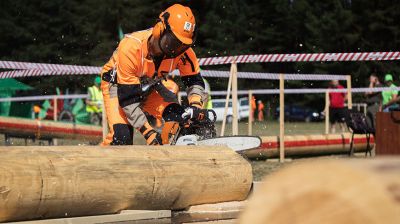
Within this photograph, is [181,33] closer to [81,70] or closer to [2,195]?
[2,195]

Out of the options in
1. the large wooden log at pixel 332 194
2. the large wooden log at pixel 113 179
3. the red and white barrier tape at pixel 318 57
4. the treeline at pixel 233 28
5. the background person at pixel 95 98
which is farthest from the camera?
the treeline at pixel 233 28

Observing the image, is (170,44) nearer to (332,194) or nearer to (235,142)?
(235,142)

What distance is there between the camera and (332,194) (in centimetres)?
Result: 187

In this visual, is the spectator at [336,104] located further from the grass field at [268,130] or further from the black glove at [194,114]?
the black glove at [194,114]

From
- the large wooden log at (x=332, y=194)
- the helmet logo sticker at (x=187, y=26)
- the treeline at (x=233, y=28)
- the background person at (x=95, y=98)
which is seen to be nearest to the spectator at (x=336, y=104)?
the background person at (x=95, y=98)

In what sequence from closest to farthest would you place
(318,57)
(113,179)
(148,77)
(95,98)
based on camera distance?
(113,179) → (148,77) → (318,57) → (95,98)

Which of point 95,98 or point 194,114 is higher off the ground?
point 95,98

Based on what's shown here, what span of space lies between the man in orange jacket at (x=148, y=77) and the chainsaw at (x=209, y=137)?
3.3 inches

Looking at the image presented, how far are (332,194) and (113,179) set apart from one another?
11.1 feet

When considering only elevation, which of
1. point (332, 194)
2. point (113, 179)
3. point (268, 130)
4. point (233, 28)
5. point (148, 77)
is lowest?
point (268, 130)

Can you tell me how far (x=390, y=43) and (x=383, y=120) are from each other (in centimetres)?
4404

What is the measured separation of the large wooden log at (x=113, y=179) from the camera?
463cm

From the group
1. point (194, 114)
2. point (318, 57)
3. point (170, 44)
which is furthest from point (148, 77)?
point (318, 57)

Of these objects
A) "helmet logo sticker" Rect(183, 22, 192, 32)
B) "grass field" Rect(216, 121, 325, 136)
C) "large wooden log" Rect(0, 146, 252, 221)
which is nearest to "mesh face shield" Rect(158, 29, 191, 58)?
"helmet logo sticker" Rect(183, 22, 192, 32)
